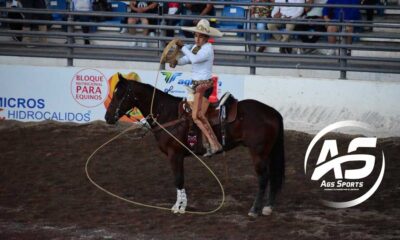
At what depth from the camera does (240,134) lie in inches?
439

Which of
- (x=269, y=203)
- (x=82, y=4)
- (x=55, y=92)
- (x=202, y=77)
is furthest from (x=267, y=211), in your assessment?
(x=82, y=4)

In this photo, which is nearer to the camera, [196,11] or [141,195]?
[141,195]

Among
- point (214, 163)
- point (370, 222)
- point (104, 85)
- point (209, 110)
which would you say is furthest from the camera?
point (104, 85)

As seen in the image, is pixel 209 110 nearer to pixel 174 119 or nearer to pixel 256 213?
pixel 174 119

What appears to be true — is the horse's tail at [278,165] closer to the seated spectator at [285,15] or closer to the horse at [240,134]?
the horse at [240,134]

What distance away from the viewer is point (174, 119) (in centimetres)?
1130

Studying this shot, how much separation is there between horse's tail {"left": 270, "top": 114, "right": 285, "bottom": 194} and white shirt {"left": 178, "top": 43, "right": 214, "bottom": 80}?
1243 mm

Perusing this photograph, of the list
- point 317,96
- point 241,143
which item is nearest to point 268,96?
point 317,96

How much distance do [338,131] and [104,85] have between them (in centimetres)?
469

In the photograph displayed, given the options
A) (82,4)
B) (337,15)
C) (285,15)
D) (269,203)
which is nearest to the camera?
(269,203)

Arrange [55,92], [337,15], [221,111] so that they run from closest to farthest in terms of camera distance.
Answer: [221,111] → [55,92] → [337,15]

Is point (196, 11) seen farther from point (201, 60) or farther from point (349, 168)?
point (201, 60)

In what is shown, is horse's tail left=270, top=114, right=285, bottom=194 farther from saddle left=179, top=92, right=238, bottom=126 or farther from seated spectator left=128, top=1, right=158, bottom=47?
seated spectator left=128, top=1, right=158, bottom=47

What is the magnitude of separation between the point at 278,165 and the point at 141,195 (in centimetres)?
222
